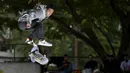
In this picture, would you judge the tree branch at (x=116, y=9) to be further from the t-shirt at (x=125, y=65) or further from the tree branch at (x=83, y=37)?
the t-shirt at (x=125, y=65)

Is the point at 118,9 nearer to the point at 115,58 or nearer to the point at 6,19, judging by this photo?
the point at 115,58

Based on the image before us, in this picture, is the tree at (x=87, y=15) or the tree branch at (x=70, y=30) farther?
the tree branch at (x=70, y=30)

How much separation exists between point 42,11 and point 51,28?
1021 cm

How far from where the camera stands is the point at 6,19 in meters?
14.8

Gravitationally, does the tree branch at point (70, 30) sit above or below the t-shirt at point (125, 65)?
above

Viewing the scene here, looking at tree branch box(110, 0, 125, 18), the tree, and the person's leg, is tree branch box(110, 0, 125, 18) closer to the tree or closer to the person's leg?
the tree

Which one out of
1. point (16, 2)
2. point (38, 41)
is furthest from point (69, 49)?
point (38, 41)

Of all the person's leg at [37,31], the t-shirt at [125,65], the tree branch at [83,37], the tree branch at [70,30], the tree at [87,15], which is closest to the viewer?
the person's leg at [37,31]

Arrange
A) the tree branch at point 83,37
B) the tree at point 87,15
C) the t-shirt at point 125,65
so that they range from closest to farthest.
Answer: the tree at point 87,15 < the t-shirt at point 125,65 < the tree branch at point 83,37

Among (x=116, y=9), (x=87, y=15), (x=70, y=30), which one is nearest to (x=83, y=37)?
(x=70, y=30)

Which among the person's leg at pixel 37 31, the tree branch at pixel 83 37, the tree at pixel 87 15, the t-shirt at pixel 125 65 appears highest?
the person's leg at pixel 37 31

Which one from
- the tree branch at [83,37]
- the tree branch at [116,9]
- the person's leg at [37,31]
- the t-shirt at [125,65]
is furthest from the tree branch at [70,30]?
the person's leg at [37,31]

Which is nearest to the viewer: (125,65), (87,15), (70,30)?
(125,65)

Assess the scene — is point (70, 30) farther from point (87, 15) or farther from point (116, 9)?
point (116, 9)
